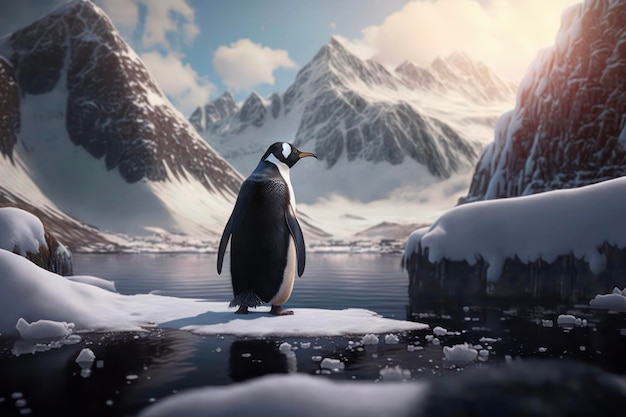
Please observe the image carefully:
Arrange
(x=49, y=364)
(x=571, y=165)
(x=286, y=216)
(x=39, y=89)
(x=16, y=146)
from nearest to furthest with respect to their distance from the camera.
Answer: (x=49, y=364) < (x=286, y=216) < (x=571, y=165) < (x=16, y=146) < (x=39, y=89)

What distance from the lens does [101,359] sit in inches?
283

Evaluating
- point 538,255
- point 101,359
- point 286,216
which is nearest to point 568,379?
point 101,359

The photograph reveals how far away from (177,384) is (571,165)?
1385 inches

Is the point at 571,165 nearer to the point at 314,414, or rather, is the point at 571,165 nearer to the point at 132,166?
the point at 314,414

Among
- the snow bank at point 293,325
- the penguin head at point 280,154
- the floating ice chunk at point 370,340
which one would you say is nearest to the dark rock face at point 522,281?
the snow bank at point 293,325

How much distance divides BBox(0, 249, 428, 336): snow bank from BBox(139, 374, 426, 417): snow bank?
567 centimetres

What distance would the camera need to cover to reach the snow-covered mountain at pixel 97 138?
12875cm

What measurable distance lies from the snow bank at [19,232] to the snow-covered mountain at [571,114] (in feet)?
101

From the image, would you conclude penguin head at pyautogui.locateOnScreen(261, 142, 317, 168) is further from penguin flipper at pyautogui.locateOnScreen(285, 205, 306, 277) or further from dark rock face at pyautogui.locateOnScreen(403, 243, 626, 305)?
dark rock face at pyautogui.locateOnScreen(403, 243, 626, 305)

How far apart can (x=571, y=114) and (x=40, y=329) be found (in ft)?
122

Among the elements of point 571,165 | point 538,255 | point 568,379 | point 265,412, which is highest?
point 571,165

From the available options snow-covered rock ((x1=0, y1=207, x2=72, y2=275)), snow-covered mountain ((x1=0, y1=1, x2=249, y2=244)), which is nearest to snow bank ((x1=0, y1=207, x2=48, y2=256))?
snow-covered rock ((x1=0, y1=207, x2=72, y2=275))

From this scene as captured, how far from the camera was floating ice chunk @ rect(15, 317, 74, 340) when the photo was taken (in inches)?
337

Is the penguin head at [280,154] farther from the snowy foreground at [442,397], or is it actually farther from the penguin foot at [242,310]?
the snowy foreground at [442,397]
